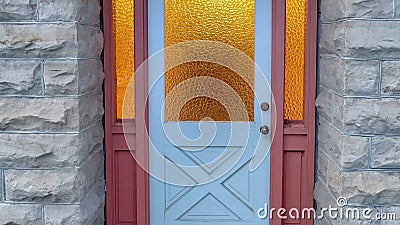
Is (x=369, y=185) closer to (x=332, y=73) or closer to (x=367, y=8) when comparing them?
(x=332, y=73)

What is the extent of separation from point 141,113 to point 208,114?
37 cm

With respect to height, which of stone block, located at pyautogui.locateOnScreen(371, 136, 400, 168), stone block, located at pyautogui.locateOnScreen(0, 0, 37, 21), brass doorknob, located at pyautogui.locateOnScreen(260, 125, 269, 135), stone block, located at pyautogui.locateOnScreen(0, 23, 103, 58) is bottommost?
stone block, located at pyautogui.locateOnScreen(371, 136, 400, 168)

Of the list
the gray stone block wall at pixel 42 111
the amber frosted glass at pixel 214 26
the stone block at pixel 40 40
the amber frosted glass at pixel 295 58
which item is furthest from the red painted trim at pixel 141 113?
the amber frosted glass at pixel 295 58

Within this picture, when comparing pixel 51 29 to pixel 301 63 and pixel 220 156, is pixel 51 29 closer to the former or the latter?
pixel 220 156

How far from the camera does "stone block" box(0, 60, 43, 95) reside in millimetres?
2396

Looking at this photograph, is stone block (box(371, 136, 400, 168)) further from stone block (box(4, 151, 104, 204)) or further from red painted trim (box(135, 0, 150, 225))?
stone block (box(4, 151, 104, 204))

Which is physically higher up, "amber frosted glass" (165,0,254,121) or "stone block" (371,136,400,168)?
"amber frosted glass" (165,0,254,121)

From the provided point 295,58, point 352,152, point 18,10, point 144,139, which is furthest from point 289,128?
point 18,10

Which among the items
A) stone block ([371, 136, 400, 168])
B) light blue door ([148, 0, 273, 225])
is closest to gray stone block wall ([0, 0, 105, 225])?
light blue door ([148, 0, 273, 225])

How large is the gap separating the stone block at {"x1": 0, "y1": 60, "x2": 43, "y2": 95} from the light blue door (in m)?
0.68

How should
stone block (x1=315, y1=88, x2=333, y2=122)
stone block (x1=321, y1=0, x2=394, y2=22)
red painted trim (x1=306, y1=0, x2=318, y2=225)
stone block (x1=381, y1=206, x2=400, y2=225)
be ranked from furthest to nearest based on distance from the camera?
red painted trim (x1=306, y1=0, x2=318, y2=225)
stone block (x1=315, y1=88, x2=333, y2=122)
stone block (x1=381, y1=206, x2=400, y2=225)
stone block (x1=321, y1=0, x2=394, y2=22)

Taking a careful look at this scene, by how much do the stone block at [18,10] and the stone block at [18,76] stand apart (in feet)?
0.64

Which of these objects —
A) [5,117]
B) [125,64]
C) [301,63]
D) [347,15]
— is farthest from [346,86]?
[5,117]

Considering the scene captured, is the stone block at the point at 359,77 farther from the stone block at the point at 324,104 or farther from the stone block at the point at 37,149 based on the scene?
the stone block at the point at 37,149
